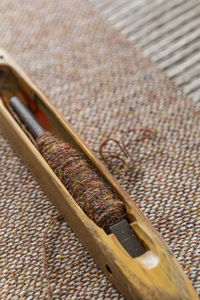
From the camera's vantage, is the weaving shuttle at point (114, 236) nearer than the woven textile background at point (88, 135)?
Yes

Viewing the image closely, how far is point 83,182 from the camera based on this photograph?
0.80 m

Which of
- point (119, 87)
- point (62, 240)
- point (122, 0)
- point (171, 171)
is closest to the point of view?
point (62, 240)

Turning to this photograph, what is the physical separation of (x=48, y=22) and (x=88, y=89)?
0.33m

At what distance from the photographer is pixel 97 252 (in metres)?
0.74

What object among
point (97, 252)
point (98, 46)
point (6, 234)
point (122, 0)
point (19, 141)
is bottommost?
point (97, 252)

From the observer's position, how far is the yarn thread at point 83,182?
753 mm

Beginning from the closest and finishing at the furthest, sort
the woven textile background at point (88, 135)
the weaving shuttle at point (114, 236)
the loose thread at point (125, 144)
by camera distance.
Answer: the weaving shuttle at point (114, 236), the woven textile background at point (88, 135), the loose thread at point (125, 144)

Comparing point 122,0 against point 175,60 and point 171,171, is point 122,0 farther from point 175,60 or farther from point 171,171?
point 171,171

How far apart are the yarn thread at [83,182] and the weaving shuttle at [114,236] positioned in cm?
1

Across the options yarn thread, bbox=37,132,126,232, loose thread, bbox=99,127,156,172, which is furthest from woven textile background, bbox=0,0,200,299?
yarn thread, bbox=37,132,126,232

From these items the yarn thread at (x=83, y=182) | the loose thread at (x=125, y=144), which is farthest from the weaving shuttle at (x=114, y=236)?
the loose thread at (x=125, y=144)

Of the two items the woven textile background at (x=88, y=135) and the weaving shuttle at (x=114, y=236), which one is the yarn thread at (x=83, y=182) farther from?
the woven textile background at (x=88, y=135)

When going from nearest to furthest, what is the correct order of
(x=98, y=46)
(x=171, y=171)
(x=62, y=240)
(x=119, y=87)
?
(x=62, y=240), (x=171, y=171), (x=119, y=87), (x=98, y=46)

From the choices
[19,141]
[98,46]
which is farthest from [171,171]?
[98,46]
